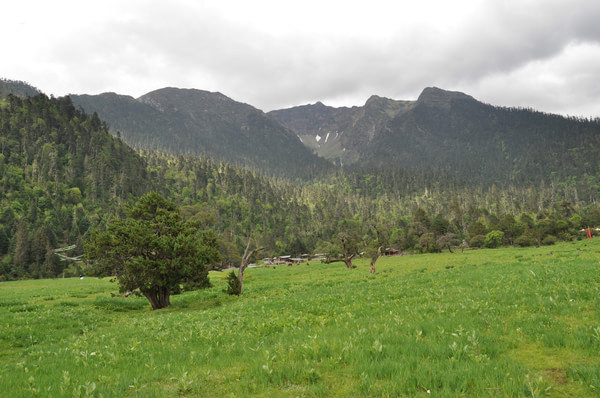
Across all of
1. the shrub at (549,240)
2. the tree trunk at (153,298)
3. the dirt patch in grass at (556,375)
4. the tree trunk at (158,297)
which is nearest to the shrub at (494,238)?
the shrub at (549,240)

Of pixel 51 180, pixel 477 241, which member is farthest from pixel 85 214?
pixel 477 241

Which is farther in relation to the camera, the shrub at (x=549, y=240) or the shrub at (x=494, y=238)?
the shrub at (x=494, y=238)

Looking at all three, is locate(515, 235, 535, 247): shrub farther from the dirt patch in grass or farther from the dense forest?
the dirt patch in grass

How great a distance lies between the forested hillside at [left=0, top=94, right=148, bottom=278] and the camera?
98.4 meters

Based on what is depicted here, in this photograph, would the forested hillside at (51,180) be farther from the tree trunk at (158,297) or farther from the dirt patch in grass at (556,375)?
the dirt patch in grass at (556,375)

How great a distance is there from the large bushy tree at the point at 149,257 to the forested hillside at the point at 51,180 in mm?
83088

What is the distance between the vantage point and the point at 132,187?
179875 mm

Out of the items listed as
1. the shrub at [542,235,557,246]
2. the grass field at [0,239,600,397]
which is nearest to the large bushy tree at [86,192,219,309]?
the grass field at [0,239,600,397]

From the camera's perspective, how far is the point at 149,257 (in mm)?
26562

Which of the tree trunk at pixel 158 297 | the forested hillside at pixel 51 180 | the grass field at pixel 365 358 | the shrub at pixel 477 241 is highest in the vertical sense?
the forested hillside at pixel 51 180

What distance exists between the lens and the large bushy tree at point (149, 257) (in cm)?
2505

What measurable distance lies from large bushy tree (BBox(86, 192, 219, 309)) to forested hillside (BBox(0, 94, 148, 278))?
273 feet

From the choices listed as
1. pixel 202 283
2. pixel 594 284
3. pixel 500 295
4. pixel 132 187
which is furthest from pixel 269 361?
pixel 132 187

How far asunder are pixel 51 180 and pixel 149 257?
520ft
